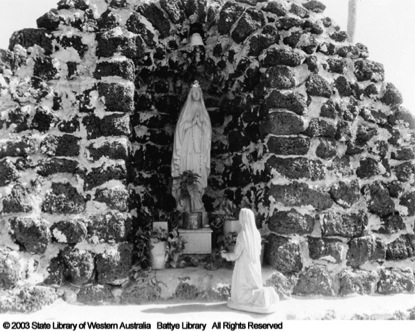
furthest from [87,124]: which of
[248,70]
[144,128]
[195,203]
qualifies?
[248,70]

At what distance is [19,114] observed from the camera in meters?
5.36

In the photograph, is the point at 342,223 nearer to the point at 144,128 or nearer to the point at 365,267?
the point at 365,267

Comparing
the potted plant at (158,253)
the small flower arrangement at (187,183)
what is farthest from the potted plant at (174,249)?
the small flower arrangement at (187,183)

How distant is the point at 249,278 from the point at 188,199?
Result: 1.69m

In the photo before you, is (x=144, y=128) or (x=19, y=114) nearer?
(x=19, y=114)

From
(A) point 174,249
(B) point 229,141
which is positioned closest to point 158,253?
(A) point 174,249

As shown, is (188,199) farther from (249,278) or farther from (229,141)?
(249,278)

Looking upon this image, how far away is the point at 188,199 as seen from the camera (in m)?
6.37

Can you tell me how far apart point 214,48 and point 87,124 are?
7.28 feet

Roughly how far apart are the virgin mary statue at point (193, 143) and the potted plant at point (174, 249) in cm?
65

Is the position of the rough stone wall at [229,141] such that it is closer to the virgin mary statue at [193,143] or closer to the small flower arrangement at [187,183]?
the virgin mary statue at [193,143]

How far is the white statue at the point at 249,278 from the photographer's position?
4895mm

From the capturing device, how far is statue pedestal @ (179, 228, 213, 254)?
238 inches

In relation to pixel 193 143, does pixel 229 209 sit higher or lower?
lower
